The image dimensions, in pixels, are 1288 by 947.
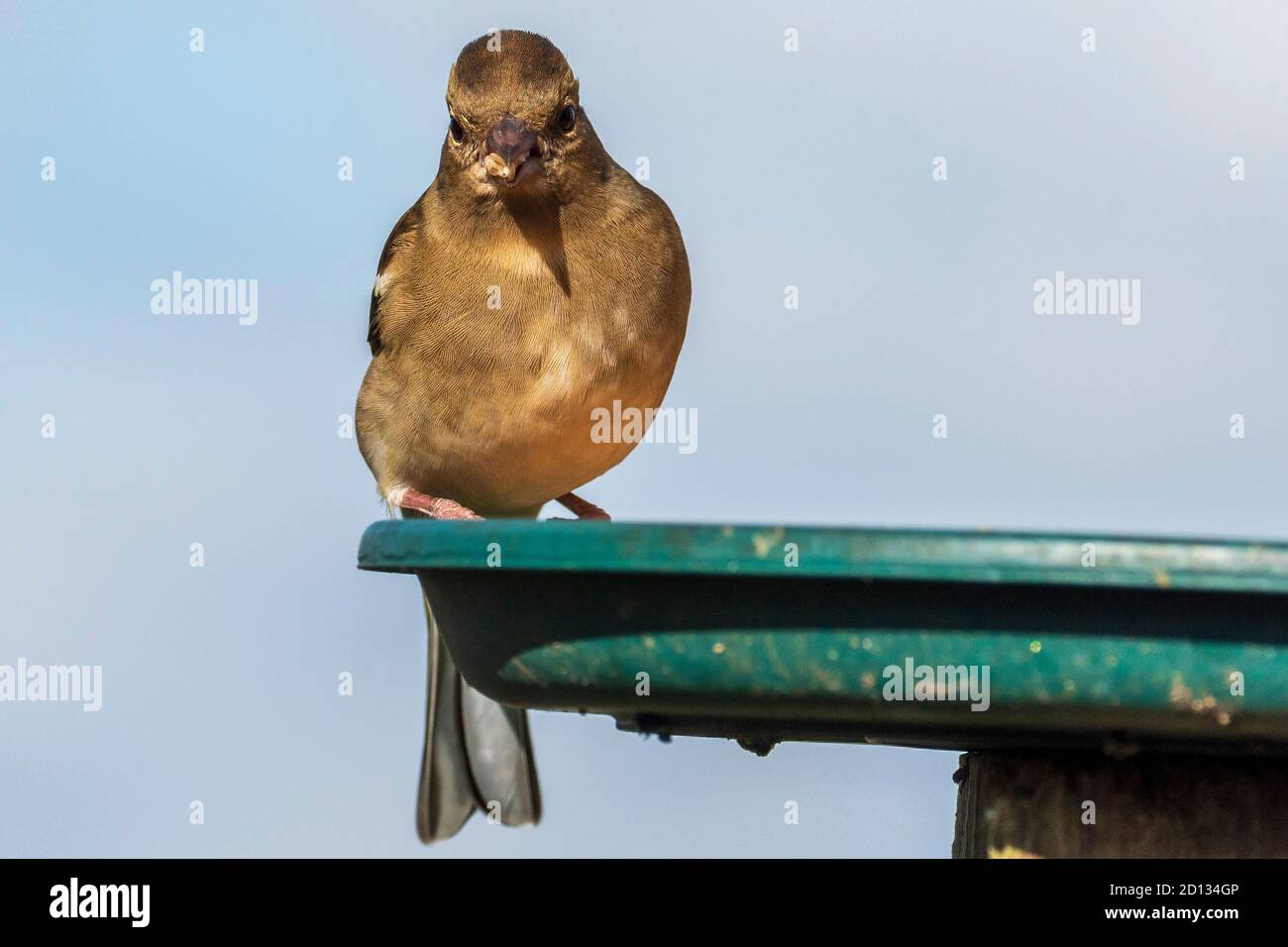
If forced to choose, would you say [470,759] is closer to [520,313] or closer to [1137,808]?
[520,313]

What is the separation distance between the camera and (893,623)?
2.45m

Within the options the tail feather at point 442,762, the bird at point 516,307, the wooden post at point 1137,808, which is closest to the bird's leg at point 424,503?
the bird at point 516,307

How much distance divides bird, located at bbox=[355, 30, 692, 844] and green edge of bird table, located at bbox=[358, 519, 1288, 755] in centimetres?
209

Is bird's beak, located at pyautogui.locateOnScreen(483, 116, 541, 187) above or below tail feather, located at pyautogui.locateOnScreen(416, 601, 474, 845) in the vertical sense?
above

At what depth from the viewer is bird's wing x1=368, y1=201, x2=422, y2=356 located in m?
5.36

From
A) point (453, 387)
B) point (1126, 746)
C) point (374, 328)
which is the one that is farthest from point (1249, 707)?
point (374, 328)

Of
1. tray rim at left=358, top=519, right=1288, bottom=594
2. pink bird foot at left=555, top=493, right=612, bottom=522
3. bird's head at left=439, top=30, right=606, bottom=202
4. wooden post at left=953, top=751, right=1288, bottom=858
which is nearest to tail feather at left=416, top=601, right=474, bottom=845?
pink bird foot at left=555, top=493, right=612, bottom=522

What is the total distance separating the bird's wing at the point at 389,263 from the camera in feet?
17.6

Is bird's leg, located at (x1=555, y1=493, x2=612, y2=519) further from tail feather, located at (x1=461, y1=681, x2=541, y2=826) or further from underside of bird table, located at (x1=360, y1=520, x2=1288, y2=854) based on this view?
underside of bird table, located at (x1=360, y1=520, x2=1288, y2=854)

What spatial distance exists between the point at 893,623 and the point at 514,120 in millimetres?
2835

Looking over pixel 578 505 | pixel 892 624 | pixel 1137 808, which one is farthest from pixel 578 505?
pixel 892 624

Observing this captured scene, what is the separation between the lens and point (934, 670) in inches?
97.0

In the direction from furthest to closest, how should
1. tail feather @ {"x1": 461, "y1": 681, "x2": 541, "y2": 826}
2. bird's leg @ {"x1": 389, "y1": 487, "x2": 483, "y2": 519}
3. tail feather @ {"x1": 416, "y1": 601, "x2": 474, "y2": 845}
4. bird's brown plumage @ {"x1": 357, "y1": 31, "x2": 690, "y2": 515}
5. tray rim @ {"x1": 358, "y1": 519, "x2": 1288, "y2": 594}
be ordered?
tail feather @ {"x1": 461, "y1": 681, "x2": 541, "y2": 826} < tail feather @ {"x1": 416, "y1": 601, "x2": 474, "y2": 845} < bird's leg @ {"x1": 389, "y1": 487, "x2": 483, "y2": 519} < bird's brown plumage @ {"x1": 357, "y1": 31, "x2": 690, "y2": 515} < tray rim @ {"x1": 358, "y1": 519, "x2": 1288, "y2": 594}
